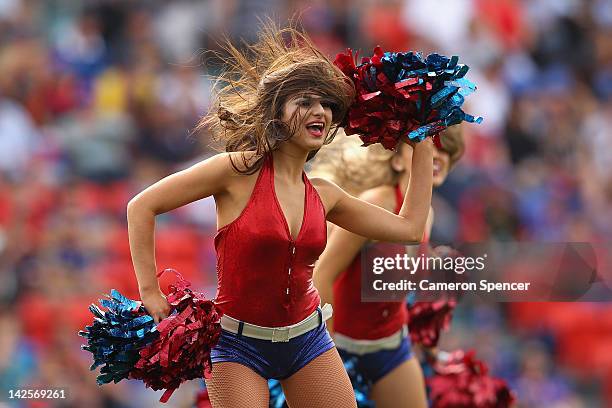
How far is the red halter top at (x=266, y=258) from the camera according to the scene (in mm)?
4773

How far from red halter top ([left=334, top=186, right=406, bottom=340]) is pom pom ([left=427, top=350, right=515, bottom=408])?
57 centimetres

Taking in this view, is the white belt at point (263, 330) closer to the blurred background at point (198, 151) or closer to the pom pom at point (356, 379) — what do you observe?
the pom pom at point (356, 379)

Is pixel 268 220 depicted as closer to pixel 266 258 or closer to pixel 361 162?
pixel 266 258

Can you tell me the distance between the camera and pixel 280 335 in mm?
4902

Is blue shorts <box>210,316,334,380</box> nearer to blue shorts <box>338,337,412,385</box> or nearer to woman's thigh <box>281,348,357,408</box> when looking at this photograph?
woman's thigh <box>281,348,357,408</box>

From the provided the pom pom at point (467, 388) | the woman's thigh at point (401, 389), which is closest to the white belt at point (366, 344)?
the woman's thigh at point (401, 389)

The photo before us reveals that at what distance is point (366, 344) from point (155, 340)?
67.8 inches

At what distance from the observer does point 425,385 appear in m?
6.57

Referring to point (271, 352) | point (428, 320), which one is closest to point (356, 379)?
point (428, 320)

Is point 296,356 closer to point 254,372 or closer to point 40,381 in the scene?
point 254,372

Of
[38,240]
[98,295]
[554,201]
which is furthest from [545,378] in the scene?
[38,240]

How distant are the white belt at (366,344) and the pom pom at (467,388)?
21.7 inches

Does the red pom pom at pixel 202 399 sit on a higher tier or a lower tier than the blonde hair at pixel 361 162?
lower

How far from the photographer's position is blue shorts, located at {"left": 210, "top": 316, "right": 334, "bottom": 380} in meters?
4.88
